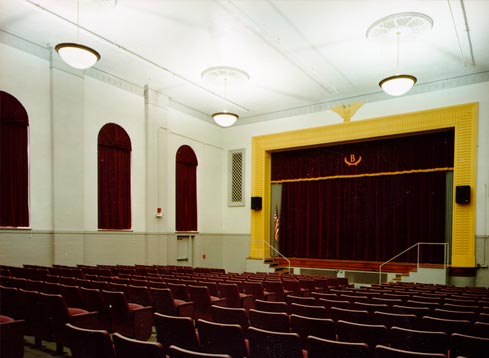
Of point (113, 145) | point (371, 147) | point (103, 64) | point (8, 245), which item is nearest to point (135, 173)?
point (113, 145)

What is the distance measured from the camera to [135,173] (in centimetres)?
1194

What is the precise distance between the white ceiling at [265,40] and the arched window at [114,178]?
Result: 186 centimetres

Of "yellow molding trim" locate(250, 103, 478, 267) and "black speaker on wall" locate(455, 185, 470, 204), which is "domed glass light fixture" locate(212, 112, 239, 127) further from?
"black speaker on wall" locate(455, 185, 470, 204)

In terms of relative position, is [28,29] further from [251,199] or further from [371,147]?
[371,147]

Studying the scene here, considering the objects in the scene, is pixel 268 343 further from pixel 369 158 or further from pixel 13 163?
pixel 369 158

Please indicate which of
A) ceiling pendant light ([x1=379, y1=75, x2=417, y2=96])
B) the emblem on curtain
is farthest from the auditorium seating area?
the emblem on curtain

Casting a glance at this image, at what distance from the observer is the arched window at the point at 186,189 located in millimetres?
13430

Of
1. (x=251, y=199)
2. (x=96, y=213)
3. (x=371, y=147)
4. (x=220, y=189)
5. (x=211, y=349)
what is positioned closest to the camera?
(x=211, y=349)

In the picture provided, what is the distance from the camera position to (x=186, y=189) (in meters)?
13.8

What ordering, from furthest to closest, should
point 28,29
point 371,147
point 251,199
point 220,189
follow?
point 220,189 < point 251,199 < point 371,147 < point 28,29

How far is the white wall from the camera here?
914cm

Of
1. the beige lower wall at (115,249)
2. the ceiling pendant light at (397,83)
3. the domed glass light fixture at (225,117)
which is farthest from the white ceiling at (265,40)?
the beige lower wall at (115,249)

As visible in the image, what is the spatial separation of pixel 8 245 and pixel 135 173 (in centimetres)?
431

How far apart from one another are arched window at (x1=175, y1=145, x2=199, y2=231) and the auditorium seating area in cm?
788
